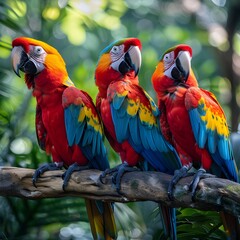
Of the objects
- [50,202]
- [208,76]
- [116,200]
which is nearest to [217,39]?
[208,76]

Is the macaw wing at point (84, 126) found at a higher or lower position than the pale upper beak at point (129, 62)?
lower

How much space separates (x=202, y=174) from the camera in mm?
2389

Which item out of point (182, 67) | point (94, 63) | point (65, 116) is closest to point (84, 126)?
point (65, 116)

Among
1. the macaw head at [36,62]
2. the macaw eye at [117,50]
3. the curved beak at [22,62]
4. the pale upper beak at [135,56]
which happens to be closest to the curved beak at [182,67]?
the pale upper beak at [135,56]

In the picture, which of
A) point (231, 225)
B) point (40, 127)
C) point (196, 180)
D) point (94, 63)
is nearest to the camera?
point (196, 180)

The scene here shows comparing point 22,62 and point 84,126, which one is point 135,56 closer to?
point 84,126

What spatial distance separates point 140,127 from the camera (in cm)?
271

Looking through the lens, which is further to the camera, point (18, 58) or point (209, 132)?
point (18, 58)

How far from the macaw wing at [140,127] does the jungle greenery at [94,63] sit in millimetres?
304

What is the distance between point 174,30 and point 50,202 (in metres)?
4.35

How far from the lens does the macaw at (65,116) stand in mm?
2762

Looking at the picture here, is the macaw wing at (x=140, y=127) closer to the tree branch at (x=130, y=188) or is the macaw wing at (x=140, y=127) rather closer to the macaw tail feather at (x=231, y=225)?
the tree branch at (x=130, y=188)

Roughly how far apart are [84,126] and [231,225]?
0.85 m

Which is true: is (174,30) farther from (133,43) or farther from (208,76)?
(133,43)
